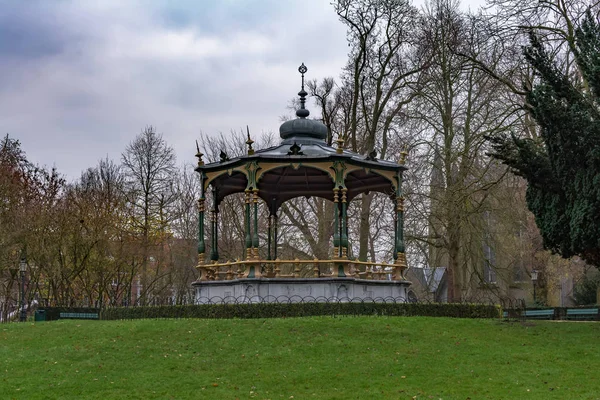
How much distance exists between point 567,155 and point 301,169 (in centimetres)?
942

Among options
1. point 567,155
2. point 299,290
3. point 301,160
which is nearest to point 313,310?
point 299,290

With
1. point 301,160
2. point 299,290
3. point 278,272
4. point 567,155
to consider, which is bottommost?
point 299,290

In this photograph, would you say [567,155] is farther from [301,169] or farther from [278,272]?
[278,272]

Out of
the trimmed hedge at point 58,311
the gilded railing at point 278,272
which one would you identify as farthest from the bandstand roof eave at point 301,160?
the trimmed hedge at point 58,311

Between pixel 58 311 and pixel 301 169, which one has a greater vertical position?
pixel 301 169

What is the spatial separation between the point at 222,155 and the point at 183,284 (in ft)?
74.4

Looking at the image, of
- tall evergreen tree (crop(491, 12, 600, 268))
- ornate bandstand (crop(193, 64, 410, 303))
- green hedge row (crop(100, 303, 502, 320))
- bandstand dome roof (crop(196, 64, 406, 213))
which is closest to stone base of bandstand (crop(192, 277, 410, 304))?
ornate bandstand (crop(193, 64, 410, 303))

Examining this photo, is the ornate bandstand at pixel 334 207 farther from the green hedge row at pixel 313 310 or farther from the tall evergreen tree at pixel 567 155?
the tall evergreen tree at pixel 567 155

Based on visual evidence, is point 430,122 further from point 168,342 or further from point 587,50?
point 168,342

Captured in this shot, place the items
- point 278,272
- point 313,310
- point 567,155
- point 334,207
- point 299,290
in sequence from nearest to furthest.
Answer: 1. point 567,155
2. point 313,310
3. point 299,290
4. point 334,207
5. point 278,272

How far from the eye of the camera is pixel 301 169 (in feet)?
84.9

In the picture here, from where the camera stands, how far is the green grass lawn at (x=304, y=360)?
13938mm

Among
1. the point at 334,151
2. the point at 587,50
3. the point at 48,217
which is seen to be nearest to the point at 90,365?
the point at 334,151

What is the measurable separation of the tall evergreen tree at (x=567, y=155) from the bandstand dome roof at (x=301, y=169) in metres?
4.81
